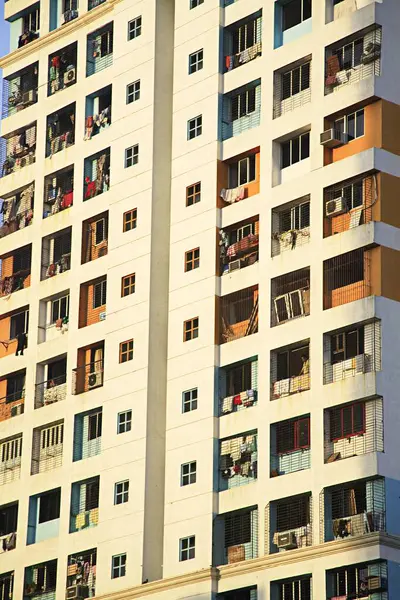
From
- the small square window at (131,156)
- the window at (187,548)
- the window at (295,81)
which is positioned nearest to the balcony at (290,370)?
the window at (187,548)

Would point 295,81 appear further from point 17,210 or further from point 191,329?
point 17,210

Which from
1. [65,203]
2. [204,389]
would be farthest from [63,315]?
[204,389]

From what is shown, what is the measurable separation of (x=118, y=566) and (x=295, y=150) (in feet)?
41.5

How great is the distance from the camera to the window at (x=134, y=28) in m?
56.1

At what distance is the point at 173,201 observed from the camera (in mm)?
53406

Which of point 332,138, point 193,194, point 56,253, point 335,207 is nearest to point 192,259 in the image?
point 193,194

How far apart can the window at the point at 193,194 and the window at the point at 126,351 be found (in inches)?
174

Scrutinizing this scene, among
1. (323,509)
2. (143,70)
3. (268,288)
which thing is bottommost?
(323,509)

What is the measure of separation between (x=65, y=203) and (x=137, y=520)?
453 inches

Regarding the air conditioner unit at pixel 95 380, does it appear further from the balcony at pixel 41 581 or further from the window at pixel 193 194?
the window at pixel 193 194

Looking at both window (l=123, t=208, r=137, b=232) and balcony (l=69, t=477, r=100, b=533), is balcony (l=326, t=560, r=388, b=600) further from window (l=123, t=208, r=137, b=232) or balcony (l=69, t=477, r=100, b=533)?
window (l=123, t=208, r=137, b=232)

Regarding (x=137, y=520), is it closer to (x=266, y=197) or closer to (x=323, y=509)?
(x=323, y=509)

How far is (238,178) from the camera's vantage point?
5228cm

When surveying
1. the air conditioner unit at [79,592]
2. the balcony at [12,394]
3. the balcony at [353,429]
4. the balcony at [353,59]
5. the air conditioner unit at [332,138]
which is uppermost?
the balcony at [353,59]
